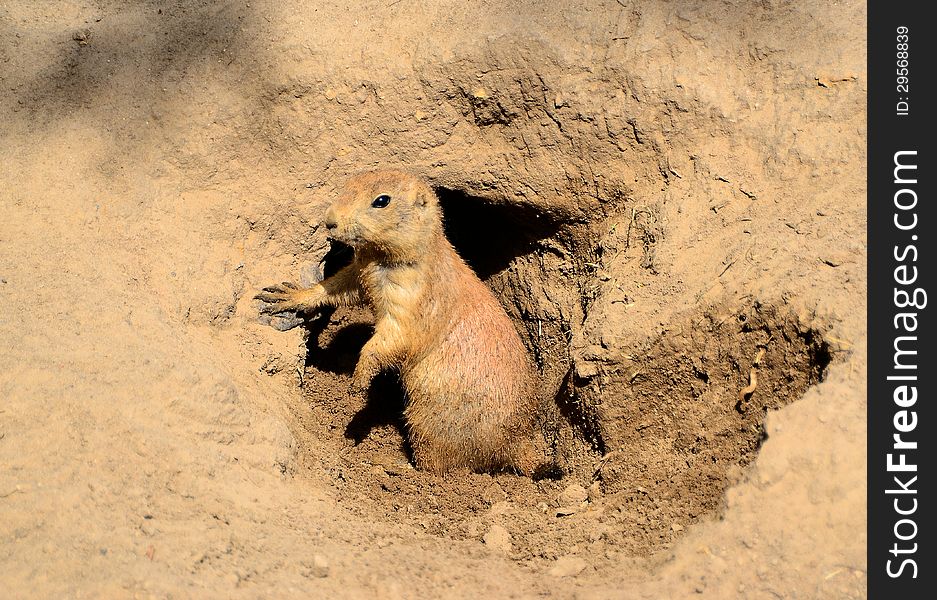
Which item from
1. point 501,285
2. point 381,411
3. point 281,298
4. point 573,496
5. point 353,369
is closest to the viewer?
point 573,496

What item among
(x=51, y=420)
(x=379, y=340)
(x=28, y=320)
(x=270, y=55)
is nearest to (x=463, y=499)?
(x=379, y=340)

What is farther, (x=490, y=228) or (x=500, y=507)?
(x=490, y=228)

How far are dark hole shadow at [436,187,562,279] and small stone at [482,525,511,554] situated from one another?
8.95ft

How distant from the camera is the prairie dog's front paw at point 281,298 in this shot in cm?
566

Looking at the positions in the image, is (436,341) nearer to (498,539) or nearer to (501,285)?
(498,539)

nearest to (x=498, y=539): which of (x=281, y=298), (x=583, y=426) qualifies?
(x=583, y=426)

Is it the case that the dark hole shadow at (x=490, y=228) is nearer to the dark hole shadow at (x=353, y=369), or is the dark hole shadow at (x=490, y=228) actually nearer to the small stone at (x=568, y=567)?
the dark hole shadow at (x=353, y=369)

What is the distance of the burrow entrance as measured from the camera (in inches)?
164

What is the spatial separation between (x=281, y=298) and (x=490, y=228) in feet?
7.23

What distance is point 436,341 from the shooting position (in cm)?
552

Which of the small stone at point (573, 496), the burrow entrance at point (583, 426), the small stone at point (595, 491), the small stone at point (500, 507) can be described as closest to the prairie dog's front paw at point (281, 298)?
the burrow entrance at point (583, 426)

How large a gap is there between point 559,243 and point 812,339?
105 inches

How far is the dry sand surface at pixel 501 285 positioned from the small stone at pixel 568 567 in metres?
0.02

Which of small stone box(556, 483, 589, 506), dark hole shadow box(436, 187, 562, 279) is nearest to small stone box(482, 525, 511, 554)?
small stone box(556, 483, 589, 506)
